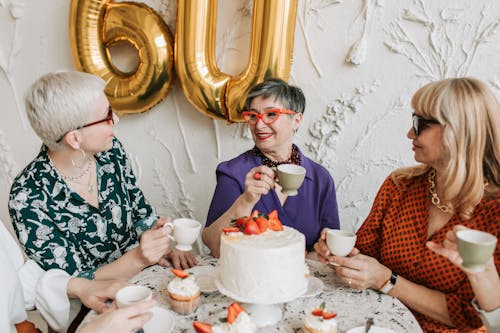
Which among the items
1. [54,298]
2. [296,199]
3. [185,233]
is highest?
[185,233]

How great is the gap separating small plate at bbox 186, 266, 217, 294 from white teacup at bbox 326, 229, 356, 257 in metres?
0.42

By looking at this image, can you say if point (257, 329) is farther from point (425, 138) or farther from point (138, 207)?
point (138, 207)

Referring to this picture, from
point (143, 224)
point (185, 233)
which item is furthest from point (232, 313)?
point (143, 224)

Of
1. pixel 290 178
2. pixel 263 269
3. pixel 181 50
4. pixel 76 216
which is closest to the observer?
pixel 263 269

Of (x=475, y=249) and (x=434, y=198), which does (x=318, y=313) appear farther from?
(x=434, y=198)

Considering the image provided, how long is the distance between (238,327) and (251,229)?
0.98 ft

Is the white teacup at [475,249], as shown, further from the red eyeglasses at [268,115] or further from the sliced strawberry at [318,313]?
the red eyeglasses at [268,115]

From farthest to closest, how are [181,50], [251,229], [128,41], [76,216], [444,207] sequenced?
[128,41]
[181,50]
[76,216]
[444,207]
[251,229]

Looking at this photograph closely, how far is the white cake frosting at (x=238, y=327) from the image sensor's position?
1.24 metres

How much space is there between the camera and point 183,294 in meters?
1.46

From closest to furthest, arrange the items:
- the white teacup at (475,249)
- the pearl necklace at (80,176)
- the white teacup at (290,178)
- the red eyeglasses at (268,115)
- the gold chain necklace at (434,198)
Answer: the white teacup at (475,249) < the white teacup at (290,178) < the gold chain necklace at (434,198) < the pearl necklace at (80,176) < the red eyeglasses at (268,115)

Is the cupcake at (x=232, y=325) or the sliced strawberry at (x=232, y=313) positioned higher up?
the sliced strawberry at (x=232, y=313)

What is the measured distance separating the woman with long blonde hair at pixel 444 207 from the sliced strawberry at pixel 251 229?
0.38 meters

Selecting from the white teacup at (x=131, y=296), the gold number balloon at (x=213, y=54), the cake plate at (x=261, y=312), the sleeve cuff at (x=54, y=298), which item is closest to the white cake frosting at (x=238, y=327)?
the cake plate at (x=261, y=312)
